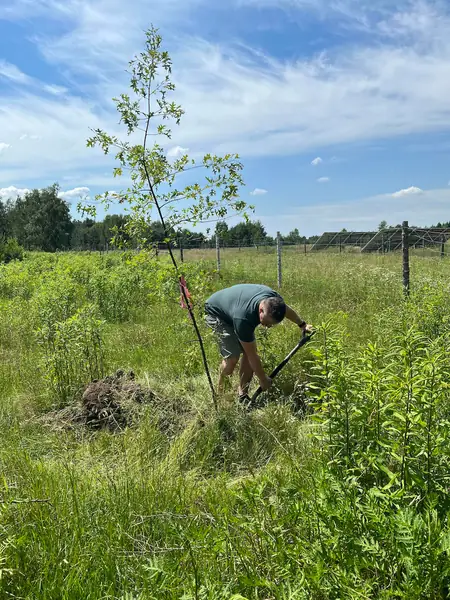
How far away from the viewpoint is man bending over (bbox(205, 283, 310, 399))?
3.98 metres

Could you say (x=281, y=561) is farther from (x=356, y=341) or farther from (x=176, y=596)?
(x=356, y=341)

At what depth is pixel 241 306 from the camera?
167 inches

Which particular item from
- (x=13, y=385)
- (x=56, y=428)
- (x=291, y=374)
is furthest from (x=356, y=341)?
(x=13, y=385)

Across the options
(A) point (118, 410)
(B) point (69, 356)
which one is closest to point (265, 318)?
(A) point (118, 410)

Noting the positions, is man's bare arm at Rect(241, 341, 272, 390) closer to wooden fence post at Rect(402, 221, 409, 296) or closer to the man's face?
the man's face

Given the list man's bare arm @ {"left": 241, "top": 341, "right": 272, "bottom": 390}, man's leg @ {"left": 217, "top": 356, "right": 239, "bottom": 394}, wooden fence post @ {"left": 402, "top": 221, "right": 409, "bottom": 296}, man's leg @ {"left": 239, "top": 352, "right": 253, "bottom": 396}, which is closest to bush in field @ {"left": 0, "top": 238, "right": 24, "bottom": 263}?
wooden fence post @ {"left": 402, "top": 221, "right": 409, "bottom": 296}

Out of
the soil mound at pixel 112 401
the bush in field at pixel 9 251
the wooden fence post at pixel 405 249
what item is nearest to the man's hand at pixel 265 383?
the soil mound at pixel 112 401

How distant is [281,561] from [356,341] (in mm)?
4036

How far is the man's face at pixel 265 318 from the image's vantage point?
3899mm

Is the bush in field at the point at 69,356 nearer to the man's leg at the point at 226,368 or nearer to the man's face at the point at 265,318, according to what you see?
the man's leg at the point at 226,368

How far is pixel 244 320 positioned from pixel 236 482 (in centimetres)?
149

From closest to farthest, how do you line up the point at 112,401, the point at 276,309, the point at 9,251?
1. the point at 276,309
2. the point at 112,401
3. the point at 9,251

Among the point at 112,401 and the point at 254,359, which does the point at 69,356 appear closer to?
the point at 112,401

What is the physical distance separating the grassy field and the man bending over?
250 mm
